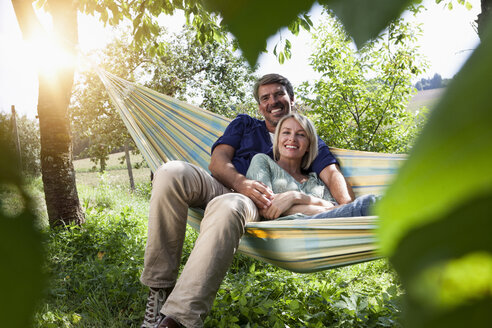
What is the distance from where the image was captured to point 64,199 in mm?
3033

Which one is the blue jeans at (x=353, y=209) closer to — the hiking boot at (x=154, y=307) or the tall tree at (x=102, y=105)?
the hiking boot at (x=154, y=307)

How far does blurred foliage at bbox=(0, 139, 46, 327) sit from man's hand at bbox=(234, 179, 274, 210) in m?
1.80

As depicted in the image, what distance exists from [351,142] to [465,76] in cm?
436

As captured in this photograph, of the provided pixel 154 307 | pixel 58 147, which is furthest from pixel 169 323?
pixel 58 147

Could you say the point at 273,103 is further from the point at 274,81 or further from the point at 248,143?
the point at 248,143

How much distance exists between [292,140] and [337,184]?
35 centimetres

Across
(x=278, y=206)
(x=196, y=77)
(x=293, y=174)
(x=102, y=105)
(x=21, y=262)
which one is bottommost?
(x=278, y=206)

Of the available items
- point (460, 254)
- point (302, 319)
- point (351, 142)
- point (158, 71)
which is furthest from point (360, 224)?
point (158, 71)

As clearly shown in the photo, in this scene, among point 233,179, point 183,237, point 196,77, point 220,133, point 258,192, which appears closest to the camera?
point 183,237

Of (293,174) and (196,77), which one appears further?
(196,77)

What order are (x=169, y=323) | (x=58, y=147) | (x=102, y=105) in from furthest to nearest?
(x=102, y=105) < (x=58, y=147) < (x=169, y=323)

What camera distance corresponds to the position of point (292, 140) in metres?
2.25

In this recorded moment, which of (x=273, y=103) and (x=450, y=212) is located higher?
(x=273, y=103)

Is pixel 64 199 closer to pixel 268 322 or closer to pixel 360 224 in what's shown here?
pixel 268 322
